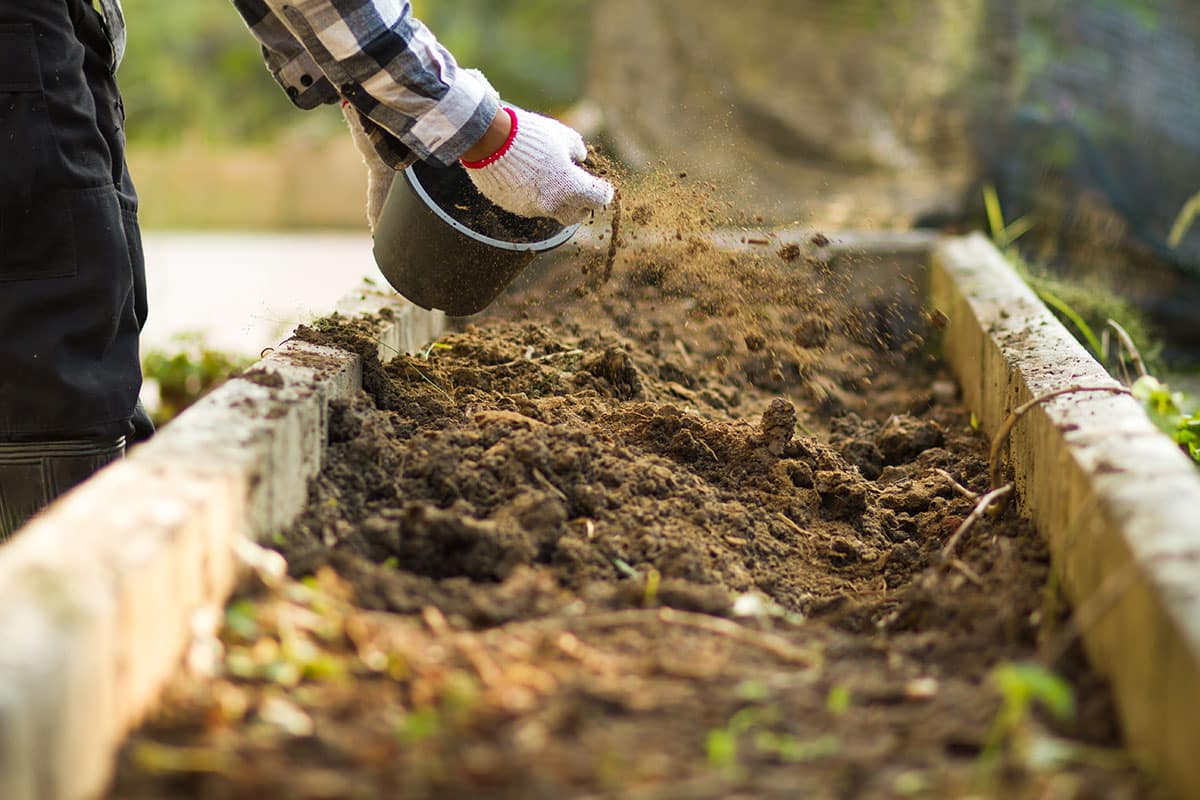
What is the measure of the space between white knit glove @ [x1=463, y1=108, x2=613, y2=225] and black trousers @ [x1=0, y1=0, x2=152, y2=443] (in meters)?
0.71

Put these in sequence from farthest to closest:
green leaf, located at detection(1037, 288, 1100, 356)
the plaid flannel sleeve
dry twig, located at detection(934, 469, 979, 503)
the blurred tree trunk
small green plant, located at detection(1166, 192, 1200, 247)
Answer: the blurred tree trunk
small green plant, located at detection(1166, 192, 1200, 247)
green leaf, located at detection(1037, 288, 1100, 356)
dry twig, located at detection(934, 469, 979, 503)
the plaid flannel sleeve

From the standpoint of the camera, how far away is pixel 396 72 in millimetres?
2119

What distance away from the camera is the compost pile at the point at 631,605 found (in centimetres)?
122

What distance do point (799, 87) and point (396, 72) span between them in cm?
843

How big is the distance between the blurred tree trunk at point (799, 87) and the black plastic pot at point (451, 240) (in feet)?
14.0

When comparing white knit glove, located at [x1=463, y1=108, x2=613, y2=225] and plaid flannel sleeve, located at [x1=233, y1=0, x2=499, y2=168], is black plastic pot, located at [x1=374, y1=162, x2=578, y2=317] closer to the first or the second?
white knit glove, located at [x1=463, y1=108, x2=613, y2=225]

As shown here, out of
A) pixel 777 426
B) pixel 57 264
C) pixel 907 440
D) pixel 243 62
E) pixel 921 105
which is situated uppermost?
pixel 57 264

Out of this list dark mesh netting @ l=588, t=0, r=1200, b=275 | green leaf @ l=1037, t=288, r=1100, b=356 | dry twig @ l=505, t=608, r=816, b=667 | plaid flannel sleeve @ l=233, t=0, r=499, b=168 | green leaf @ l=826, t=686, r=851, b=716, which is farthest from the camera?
dark mesh netting @ l=588, t=0, r=1200, b=275

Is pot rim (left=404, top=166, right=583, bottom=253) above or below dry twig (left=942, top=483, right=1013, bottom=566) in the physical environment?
above

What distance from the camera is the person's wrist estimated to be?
7.52 feet

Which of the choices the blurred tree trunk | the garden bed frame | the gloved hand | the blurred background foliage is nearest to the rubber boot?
the garden bed frame

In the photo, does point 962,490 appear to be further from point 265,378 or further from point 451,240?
point 265,378

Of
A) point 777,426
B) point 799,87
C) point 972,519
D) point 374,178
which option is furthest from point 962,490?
point 799,87

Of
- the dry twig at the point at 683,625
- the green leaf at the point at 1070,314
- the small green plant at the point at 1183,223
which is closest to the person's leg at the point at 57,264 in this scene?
the dry twig at the point at 683,625
